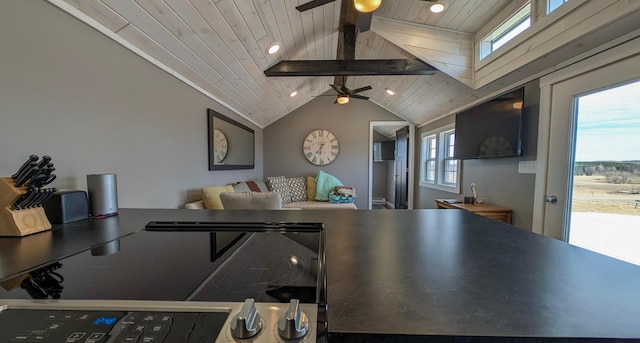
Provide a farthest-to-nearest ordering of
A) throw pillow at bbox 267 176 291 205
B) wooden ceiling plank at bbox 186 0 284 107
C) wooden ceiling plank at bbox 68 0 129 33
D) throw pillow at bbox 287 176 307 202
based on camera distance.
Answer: throw pillow at bbox 287 176 307 202 < throw pillow at bbox 267 176 291 205 < wooden ceiling plank at bbox 186 0 284 107 < wooden ceiling plank at bbox 68 0 129 33

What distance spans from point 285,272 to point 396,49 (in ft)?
10.5

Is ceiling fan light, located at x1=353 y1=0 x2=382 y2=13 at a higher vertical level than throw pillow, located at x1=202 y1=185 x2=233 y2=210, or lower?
higher

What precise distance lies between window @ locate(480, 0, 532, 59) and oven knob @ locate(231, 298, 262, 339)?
2.79m

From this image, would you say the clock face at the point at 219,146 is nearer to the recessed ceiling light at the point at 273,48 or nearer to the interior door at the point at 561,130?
the recessed ceiling light at the point at 273,48

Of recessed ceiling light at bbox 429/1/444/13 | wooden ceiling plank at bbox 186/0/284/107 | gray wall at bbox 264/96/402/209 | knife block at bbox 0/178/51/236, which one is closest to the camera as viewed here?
knife block at bbox 0/178/51/236

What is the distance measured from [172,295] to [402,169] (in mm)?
5645

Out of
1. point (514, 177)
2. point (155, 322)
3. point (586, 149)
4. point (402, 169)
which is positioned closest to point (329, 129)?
point (402, 169)

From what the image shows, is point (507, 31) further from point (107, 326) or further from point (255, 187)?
point (255, 187)

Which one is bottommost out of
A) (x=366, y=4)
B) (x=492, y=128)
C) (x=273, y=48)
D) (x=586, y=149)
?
(x=586, y=149)

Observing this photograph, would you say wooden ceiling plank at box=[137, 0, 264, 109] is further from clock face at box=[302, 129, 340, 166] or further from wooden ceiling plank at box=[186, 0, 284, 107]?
clock face at box=[302, 129, 340, 166]

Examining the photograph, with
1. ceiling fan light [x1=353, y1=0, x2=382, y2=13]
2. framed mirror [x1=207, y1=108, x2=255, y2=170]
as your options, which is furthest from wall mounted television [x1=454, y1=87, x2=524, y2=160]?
framed mirror [x1=207, y1=108, x2=255, y2=170]

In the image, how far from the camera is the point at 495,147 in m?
2.59

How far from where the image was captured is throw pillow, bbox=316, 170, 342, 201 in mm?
4875

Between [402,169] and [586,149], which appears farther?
[402,169]
